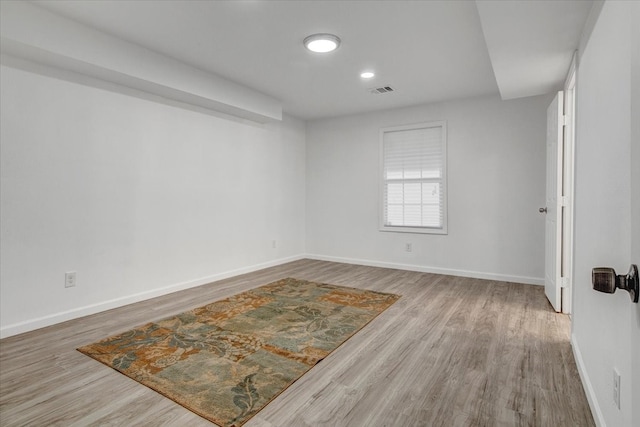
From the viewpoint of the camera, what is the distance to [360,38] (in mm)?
2990

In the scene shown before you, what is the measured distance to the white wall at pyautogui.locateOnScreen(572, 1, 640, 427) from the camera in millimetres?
1232

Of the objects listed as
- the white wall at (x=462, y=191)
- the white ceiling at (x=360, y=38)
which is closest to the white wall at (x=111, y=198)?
the white ceiling at (x=360, y=38)

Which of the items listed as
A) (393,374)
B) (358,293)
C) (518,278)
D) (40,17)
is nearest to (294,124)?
(358,293)

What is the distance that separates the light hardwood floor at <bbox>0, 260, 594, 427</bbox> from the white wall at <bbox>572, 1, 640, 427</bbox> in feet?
0.96

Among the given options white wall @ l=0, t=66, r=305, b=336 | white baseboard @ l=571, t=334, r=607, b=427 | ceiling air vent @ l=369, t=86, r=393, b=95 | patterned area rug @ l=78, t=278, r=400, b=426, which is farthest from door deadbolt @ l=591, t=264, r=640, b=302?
ceiling air vent @ l=369, t=86, r=393, b=95

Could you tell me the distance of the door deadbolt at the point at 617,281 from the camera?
82 cm

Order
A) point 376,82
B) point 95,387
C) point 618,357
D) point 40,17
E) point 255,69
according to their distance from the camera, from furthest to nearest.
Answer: point 376,82 < point 255,69 < point 40,17 < point 95,387 < point 618,357

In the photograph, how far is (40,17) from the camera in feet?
8.35

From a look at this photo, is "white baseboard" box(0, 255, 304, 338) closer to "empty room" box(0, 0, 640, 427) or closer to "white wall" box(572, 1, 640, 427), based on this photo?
"empty room" box(0, 0, 640, 427)

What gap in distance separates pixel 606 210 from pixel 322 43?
2.47m

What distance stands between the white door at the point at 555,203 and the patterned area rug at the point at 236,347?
1598 millimetres

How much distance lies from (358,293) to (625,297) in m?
2.85

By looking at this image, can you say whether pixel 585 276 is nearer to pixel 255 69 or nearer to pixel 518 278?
pixel 518 278

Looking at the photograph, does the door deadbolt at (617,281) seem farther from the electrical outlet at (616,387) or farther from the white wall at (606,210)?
the electrical outlet at (616,387)
